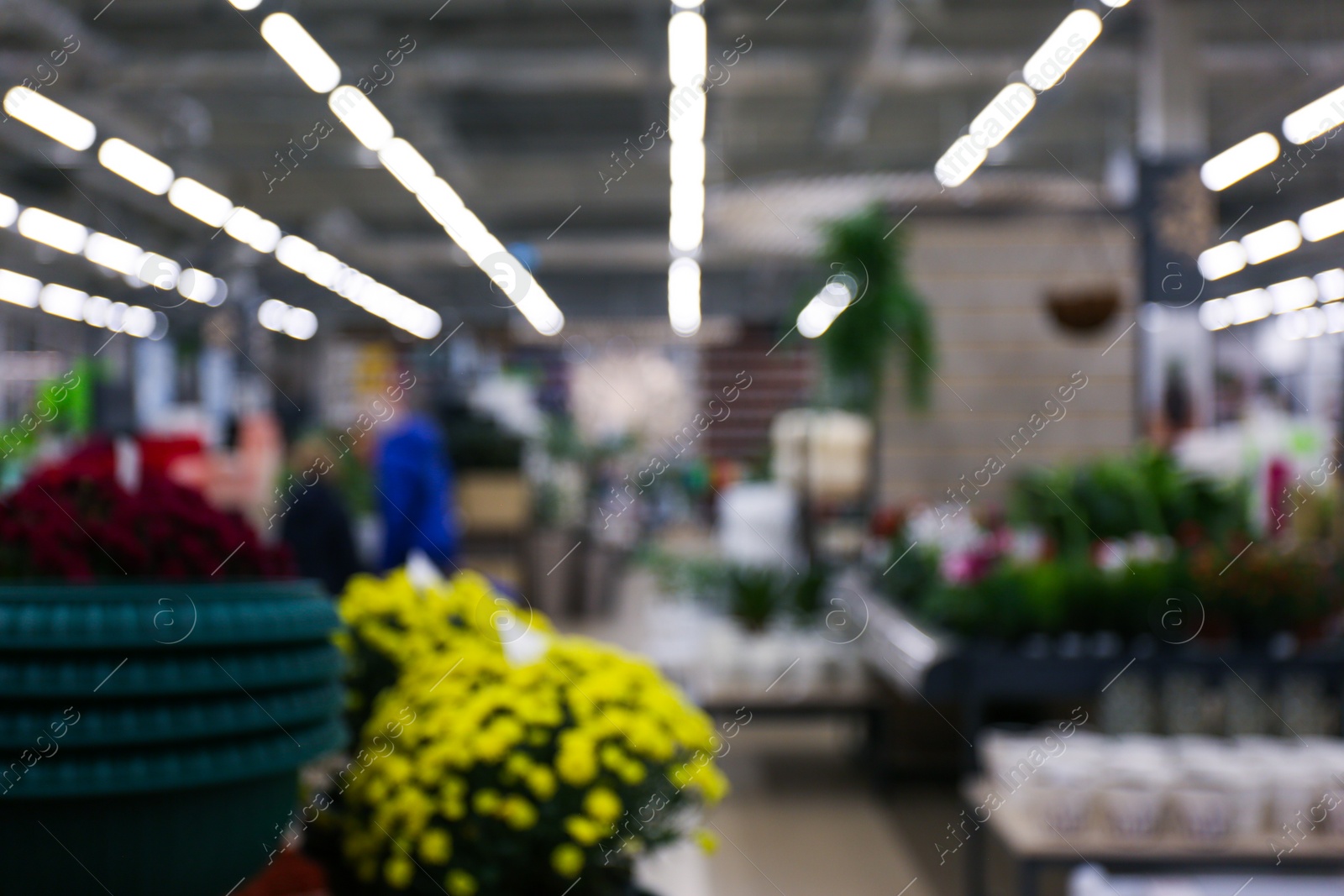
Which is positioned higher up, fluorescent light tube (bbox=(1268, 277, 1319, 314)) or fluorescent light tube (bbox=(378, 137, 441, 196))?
fluorescent light tube (bbox=(1268, 277, 1319, 314))

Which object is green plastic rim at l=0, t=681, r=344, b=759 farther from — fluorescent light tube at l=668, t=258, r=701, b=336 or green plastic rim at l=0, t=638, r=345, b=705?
fluorescent light tube at l=668, t=258, r=701, b=336

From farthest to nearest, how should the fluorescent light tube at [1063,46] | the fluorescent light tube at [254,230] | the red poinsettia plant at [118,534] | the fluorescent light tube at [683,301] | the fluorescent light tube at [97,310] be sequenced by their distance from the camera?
the fluorescent light tube at [683,301] < the fluorescent light tube at [97,310] < the fluorescent light tube at [254,230] < the fluorescent light tube at [1063,46] < the red poinsettia plant at [118,534]

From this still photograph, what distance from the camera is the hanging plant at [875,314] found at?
5859mm

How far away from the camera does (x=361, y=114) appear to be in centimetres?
593

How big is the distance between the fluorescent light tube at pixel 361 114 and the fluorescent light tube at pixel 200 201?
4.13ft

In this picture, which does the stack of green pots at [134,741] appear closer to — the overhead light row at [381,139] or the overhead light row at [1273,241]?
the overhead light row at [381,139]

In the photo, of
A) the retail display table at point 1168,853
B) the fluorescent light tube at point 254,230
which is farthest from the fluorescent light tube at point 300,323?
the retail display table at point 1168,853

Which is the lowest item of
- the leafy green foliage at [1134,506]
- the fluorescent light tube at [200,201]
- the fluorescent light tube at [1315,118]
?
the leafy green foliage at [1134,506]

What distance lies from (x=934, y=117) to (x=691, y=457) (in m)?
9.72

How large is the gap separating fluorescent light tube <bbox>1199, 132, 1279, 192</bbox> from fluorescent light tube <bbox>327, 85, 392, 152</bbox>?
13.4ft

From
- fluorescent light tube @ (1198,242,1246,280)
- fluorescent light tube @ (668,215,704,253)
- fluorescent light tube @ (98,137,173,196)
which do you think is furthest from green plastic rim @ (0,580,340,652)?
fluorescent light tube @ (668,215,704,253)

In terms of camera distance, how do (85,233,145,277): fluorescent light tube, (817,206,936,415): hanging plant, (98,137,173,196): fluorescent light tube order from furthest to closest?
(85,233,145,277): fluorescent light tube, (98,137,173,196): fluorescent light tube, (817,206,936,415): hanging plant

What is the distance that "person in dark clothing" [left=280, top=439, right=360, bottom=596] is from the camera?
509 centimetres

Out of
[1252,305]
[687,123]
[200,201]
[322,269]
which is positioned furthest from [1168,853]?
[322,269]
